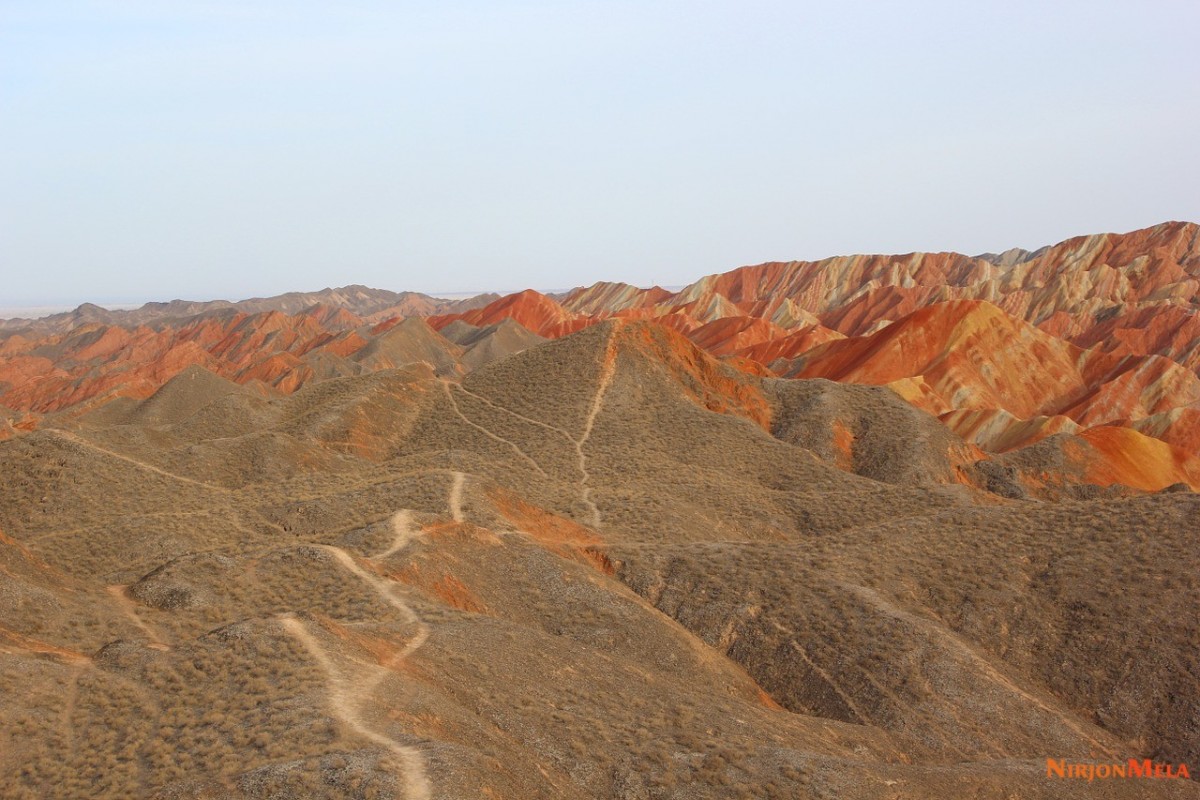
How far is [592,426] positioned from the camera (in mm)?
57906

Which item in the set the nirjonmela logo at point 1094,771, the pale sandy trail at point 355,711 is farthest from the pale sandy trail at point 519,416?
the nirjonmela logo at point 1094,771

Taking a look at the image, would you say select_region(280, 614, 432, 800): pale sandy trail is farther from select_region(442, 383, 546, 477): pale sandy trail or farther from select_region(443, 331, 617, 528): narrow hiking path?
select_region(442, 383, 546, 477): pale sandy trail

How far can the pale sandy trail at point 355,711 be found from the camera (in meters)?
14.5

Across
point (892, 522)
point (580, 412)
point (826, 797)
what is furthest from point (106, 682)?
point (580, 412)

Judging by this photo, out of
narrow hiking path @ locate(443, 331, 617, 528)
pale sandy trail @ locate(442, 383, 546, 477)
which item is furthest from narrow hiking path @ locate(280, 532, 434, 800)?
pale sandy trail @ locate(442, 383, 546, 477)

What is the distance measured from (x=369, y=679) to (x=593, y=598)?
41.2 feet

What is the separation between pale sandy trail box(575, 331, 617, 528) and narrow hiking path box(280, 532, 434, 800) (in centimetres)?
1465

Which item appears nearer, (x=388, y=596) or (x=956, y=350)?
(x=388, y=596)

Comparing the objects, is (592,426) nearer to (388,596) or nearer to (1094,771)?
(388,596)

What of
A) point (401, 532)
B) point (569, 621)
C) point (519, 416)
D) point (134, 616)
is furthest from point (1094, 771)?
point (519, 416)

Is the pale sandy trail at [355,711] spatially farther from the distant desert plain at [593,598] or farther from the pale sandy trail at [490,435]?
the pale sandy trail at [490,435]

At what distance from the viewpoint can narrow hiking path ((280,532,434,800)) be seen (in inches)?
584

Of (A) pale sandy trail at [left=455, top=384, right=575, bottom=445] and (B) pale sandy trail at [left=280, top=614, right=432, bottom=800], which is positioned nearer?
(B) pale sandy trail at [left=280, top=614, right=432, bottom=800]

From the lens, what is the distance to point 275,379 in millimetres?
136625
